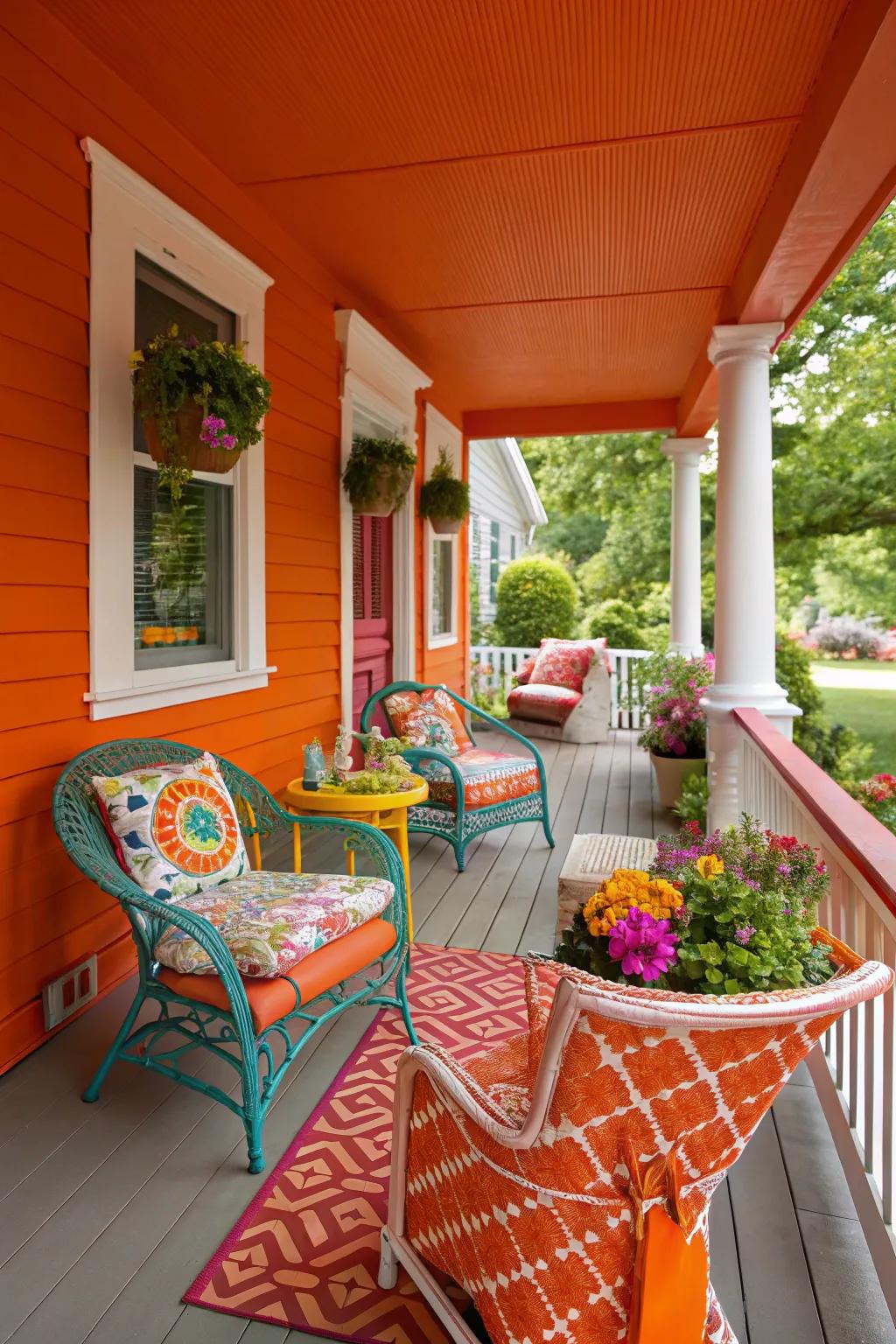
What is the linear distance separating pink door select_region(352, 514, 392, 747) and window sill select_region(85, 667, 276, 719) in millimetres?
1481

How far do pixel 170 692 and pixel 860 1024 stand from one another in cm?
232

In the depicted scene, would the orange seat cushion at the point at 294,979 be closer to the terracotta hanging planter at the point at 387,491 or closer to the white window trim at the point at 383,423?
the white window trim at the point at 383,423

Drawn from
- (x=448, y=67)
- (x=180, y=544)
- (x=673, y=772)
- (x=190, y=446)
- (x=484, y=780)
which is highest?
(x=448, y=67)

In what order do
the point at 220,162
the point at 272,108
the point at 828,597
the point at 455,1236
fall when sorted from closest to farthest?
the point at 455,1236 → the point at 272,108 → the point at 220,162 → the point at 828,597

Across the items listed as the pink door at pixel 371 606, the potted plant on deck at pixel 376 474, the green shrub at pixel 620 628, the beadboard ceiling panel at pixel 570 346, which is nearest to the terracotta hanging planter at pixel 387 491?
the potted plant on deck at pixel 376 474

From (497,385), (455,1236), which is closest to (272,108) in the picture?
(455,1236)

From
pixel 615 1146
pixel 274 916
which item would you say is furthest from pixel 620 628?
pixel 615 1146

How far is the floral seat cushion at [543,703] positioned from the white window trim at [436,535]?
1141mm

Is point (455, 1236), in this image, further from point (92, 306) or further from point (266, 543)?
A: point (266, 543)

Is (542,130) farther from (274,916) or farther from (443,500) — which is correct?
(443,500)

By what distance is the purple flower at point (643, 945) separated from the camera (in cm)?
140

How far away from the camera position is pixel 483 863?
4461 millimetres

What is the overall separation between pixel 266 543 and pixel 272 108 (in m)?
1.61

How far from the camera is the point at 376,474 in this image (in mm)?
4586
